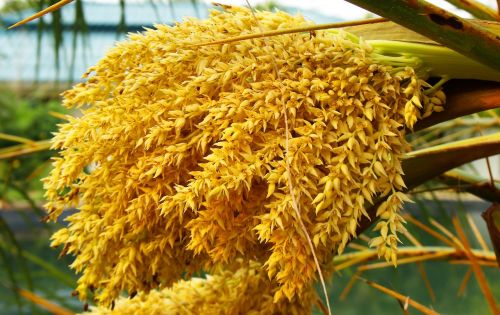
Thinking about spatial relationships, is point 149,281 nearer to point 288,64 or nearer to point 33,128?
point 288,64

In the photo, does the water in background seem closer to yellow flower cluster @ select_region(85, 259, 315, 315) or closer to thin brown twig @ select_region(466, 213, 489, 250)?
yellow flower cluster @ select_region(85, 259, 315, 315)

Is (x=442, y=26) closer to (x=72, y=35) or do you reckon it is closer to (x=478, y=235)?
(x=72, y=35)

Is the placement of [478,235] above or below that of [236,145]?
below

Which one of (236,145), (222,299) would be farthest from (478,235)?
(236,145)

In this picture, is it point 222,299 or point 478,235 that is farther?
point 478,235

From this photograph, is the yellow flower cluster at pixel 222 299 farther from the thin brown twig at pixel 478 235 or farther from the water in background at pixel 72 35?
the thin brown twig at pixel 478 235

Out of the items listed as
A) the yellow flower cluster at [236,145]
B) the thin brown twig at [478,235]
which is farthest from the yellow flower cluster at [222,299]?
the thin brown twig at [478,235]
